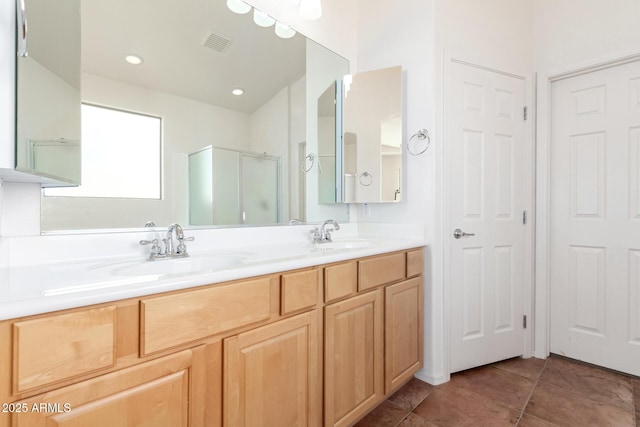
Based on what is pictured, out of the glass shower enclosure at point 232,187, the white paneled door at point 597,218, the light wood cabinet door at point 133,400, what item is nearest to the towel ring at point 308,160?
the glass shower enclosure at point 232,187

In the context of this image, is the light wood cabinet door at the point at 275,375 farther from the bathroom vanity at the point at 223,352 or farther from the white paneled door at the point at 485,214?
the white paneled door at the point at 485,214

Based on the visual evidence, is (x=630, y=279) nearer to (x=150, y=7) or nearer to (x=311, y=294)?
(x=311, y=294)

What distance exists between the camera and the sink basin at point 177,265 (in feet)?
3.50

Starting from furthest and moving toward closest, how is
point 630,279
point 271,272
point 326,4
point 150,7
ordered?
point 326,4
point 630,279
point 150,7
point 271,272

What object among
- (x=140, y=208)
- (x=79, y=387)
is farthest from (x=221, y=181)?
(x=79, y=387)

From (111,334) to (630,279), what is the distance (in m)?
2.73

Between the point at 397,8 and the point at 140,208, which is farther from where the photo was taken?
the point at 397,8

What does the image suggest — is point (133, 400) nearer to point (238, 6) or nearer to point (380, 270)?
point (380, 270)

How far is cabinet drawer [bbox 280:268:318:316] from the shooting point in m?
1.10

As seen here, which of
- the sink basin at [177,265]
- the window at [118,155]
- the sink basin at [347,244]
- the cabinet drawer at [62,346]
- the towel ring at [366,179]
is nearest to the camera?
the cabinet drawer at [62,346]

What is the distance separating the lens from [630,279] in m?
1.93

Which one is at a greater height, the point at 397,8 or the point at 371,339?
the point at 397,8

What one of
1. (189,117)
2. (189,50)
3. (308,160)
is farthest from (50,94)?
(308,160)

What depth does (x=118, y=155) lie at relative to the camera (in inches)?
48.6
